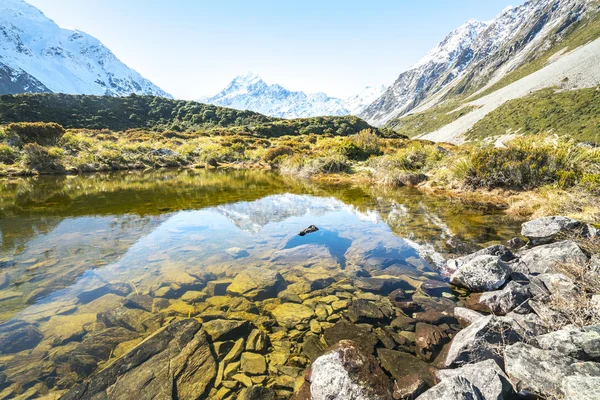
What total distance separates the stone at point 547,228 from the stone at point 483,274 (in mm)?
2382

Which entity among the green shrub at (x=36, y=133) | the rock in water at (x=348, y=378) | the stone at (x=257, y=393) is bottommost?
the stone at (x=257, y=393)

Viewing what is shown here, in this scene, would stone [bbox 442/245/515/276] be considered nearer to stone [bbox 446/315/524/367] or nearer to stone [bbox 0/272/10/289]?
stone [bbox 446/315/524/367]

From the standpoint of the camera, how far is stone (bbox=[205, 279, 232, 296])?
16.4 feet

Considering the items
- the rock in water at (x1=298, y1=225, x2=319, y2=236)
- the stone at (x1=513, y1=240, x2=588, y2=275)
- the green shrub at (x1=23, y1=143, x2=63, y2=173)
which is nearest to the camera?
the stone at (x1=513, y1=240, x2=588, y2=275)

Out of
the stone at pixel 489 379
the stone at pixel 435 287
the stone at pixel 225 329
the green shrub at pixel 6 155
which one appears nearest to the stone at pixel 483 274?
the stone at pixel 435 287

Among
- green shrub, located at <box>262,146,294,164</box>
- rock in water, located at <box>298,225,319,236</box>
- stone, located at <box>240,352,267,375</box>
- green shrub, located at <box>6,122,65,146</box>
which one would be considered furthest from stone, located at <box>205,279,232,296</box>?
green shrub, located at <box>6,122,65,146</box>

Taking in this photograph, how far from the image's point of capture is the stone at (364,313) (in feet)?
13.8

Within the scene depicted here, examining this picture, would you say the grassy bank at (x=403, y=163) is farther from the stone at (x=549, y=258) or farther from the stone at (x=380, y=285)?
the stone at (x=380, y=285)

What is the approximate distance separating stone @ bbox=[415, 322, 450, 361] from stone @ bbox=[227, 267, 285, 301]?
2.43 m

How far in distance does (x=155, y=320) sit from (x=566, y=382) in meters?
4.90

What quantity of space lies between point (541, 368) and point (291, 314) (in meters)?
3.08

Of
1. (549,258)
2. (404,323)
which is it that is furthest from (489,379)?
(549,258)

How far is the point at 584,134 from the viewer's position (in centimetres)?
6750

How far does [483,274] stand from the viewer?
4.93 meters
